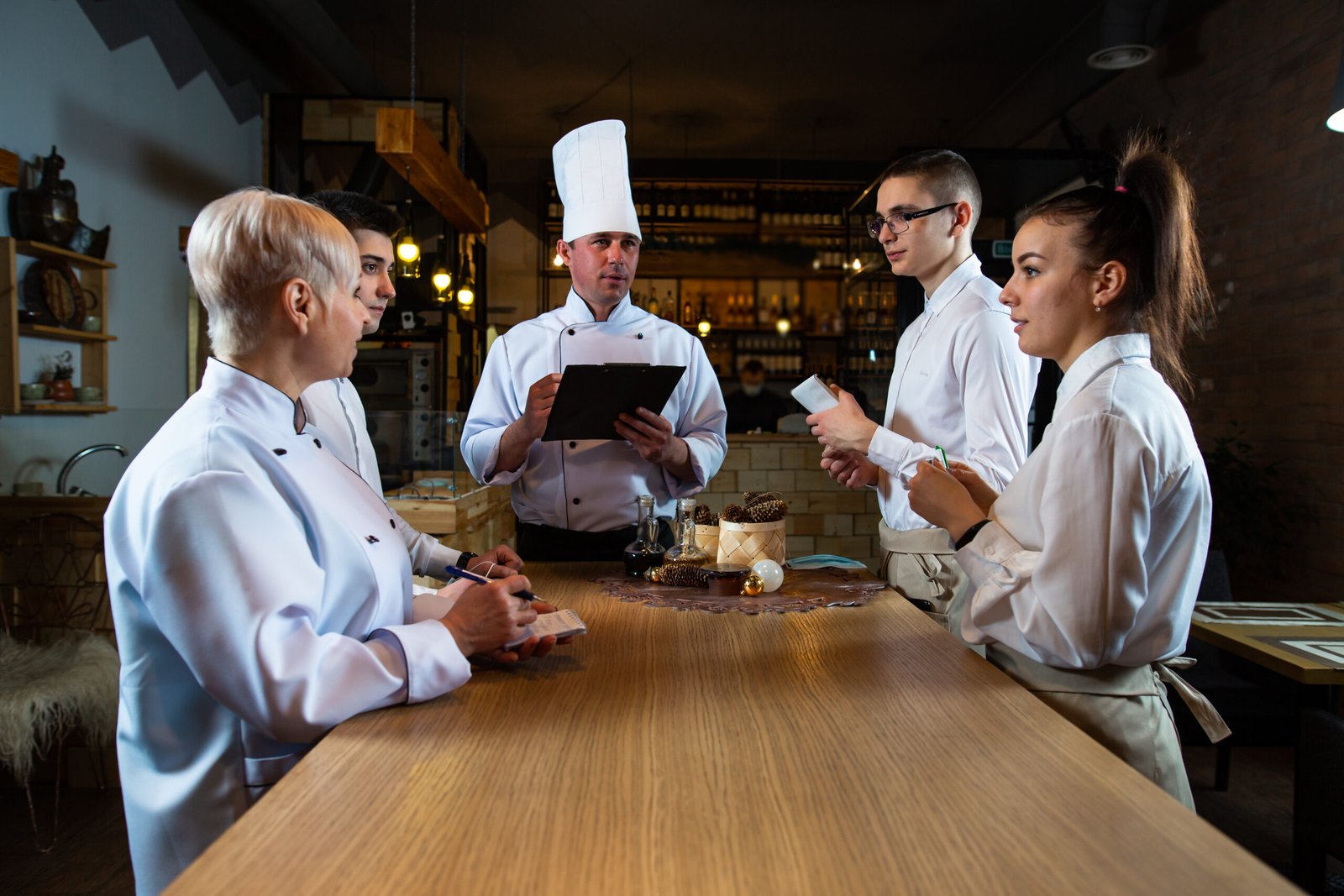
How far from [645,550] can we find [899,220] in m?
1.04

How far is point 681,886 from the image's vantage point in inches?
29.0

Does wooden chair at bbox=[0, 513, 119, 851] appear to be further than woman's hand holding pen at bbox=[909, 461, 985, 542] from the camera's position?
Yes

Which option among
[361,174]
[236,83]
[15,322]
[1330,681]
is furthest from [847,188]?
[1330,681]

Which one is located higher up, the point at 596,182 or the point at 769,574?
the point at 596,182

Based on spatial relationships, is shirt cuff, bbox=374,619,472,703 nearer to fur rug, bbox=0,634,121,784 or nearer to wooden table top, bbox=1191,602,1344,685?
wooden table top, bbox=1191,602,1344,685

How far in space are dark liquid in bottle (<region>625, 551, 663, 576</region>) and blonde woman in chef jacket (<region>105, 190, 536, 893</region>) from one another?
0.66 metres

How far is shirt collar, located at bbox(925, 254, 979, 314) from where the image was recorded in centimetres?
226

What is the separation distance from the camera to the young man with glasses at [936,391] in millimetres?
2021

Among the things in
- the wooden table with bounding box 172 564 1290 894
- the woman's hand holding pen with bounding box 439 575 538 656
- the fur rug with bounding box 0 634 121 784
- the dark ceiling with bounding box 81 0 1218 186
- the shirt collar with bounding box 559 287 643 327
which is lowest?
the fur rug with bounding box 0 634 121 784

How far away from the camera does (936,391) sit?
7.17 ft

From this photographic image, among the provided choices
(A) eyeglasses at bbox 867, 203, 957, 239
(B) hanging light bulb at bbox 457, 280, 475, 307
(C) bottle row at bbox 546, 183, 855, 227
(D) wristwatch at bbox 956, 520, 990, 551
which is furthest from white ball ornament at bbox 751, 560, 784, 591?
(C) bottle row at bbox 546, 183, 855, 227

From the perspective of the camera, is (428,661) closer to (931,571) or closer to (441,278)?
(931,571)

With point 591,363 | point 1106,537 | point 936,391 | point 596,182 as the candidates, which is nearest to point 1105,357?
point 1106,537

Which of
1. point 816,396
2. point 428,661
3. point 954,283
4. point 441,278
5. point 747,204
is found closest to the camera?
point 428,661
